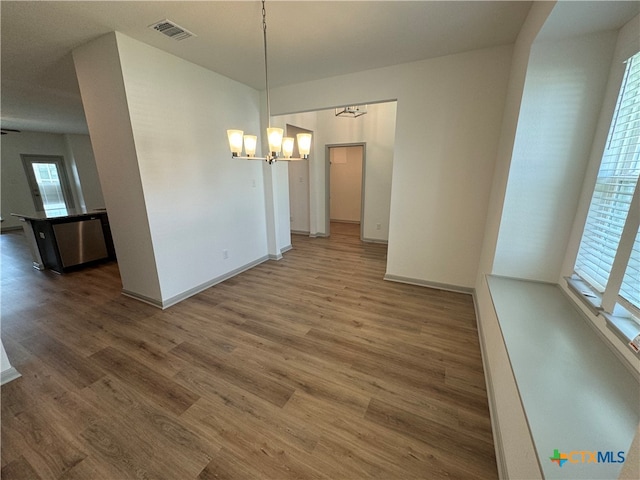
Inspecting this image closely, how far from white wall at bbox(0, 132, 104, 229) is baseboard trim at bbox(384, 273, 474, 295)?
9892 millimetres

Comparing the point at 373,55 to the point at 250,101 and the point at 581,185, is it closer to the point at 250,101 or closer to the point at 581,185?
the point at 250,101

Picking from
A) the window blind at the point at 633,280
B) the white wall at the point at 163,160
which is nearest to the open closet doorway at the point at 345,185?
the white wall at the point at 163,160

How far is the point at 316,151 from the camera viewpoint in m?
5.69

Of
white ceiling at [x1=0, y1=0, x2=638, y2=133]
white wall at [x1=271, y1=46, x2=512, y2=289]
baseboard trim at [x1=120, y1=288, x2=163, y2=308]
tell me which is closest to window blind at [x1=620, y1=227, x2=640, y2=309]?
white ceiling at [x1=0, y1=0, x2=638, y2=133]

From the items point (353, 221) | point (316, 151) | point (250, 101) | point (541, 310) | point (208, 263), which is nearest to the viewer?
point (541, 310)

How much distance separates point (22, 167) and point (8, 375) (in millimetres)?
8665

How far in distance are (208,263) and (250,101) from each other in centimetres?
255

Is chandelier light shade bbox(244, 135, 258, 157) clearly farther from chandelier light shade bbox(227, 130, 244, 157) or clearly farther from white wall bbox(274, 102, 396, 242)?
white wall bbox(274, 102, 396, 242)

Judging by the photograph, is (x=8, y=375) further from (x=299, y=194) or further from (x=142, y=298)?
(x=299, y=194)

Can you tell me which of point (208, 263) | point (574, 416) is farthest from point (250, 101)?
point (574, 416)

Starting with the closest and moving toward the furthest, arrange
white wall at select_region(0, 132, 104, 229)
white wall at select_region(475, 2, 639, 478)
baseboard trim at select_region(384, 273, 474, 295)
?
white wall at select_region(475, 2, 639, 478) < baseboard trim at select_region(384, 273, 474, 295) < white wall at select_region(0, 132, 104, 229)

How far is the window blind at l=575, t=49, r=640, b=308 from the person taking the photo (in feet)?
4.01

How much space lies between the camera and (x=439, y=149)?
2.94 metres

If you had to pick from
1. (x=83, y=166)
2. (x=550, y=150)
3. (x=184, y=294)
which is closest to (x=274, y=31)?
(x=550, y=150)
